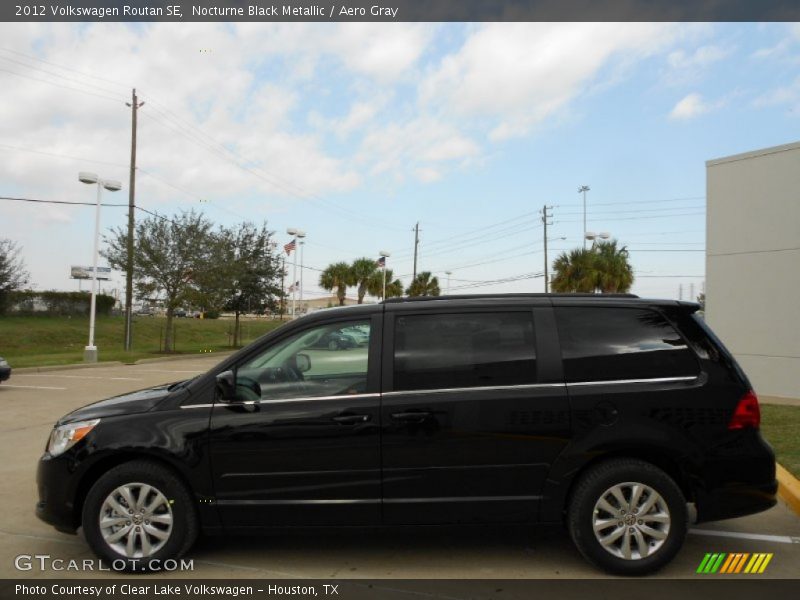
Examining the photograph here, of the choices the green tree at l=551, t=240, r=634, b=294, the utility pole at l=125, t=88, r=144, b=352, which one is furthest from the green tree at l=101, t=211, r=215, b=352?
the green tree at l=551, t=240, r=634, b=294

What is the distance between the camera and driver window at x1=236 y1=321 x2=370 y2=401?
441cm

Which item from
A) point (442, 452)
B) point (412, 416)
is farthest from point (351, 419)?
point (442, 452)

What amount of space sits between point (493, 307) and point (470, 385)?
576mm

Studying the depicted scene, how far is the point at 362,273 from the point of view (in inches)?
2189

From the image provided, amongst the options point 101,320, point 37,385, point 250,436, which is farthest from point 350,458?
point 101,320

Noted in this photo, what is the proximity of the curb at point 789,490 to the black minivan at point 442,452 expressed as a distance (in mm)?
1581

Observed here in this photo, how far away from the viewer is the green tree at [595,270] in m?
40.6

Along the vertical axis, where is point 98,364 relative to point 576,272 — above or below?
below

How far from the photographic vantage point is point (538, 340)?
4.45 metres

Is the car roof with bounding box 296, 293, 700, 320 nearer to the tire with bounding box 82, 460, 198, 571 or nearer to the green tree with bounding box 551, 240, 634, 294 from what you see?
the tire with bounding box 82, 460, 198, 571

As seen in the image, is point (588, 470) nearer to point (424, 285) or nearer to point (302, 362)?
point (302, 362)

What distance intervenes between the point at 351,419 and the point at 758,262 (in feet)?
37.9

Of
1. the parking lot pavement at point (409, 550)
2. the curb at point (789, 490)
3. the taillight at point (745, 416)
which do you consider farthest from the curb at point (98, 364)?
the taillight at point (745, 416)
